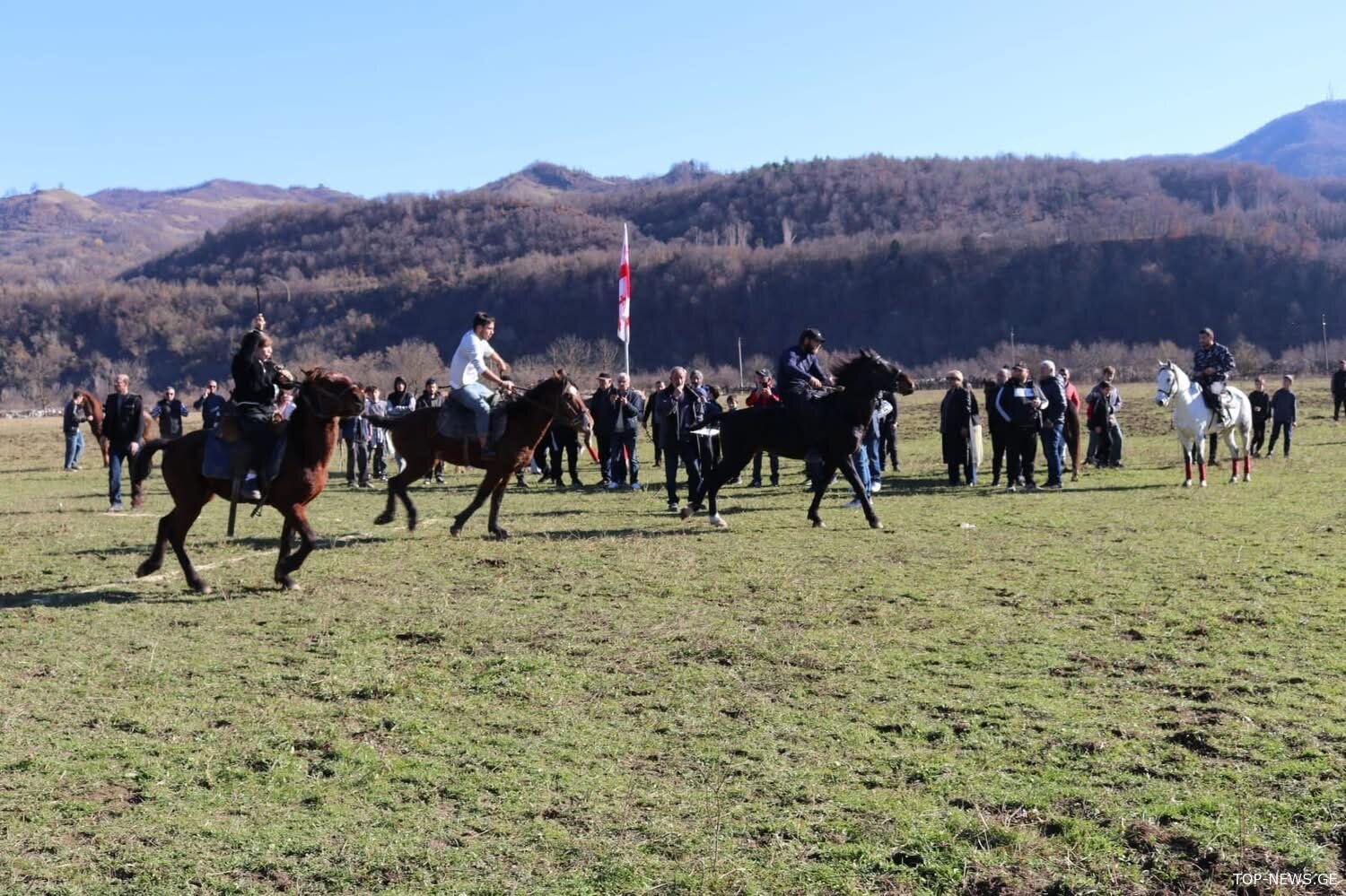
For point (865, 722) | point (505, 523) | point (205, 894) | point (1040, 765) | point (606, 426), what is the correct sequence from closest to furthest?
1. point (205, 894)
2. point (1040, 765)
3. point (865, 722)
4. point (505, 523)
5. point (606, 426)

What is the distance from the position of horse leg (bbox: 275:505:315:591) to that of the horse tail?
53.0 inches

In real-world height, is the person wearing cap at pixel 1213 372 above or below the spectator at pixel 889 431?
above

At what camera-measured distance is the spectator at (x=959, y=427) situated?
20.0 metres

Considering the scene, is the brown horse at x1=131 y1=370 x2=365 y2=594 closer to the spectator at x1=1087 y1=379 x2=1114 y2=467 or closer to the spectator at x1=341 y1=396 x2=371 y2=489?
the spectator at x1=341 y1=396 x2=371 y2=489

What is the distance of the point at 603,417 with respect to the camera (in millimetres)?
21188

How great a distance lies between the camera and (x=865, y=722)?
263 inches

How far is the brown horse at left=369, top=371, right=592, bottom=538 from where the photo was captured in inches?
551

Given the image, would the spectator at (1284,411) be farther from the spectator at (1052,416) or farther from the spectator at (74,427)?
the spectator at (74,427)

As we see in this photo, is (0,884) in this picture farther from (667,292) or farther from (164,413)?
(667,292)

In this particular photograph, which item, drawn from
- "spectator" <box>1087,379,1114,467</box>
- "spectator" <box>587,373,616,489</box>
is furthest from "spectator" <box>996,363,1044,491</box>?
"spectator" <box>587,373,616,489</box>

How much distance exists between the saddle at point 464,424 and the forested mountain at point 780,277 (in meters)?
86.2

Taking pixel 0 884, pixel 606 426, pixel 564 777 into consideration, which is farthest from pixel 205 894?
pixel 606 426

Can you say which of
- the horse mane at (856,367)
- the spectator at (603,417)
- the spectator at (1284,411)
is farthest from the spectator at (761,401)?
the spectator at (1284,411)

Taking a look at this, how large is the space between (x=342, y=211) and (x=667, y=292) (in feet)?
226
